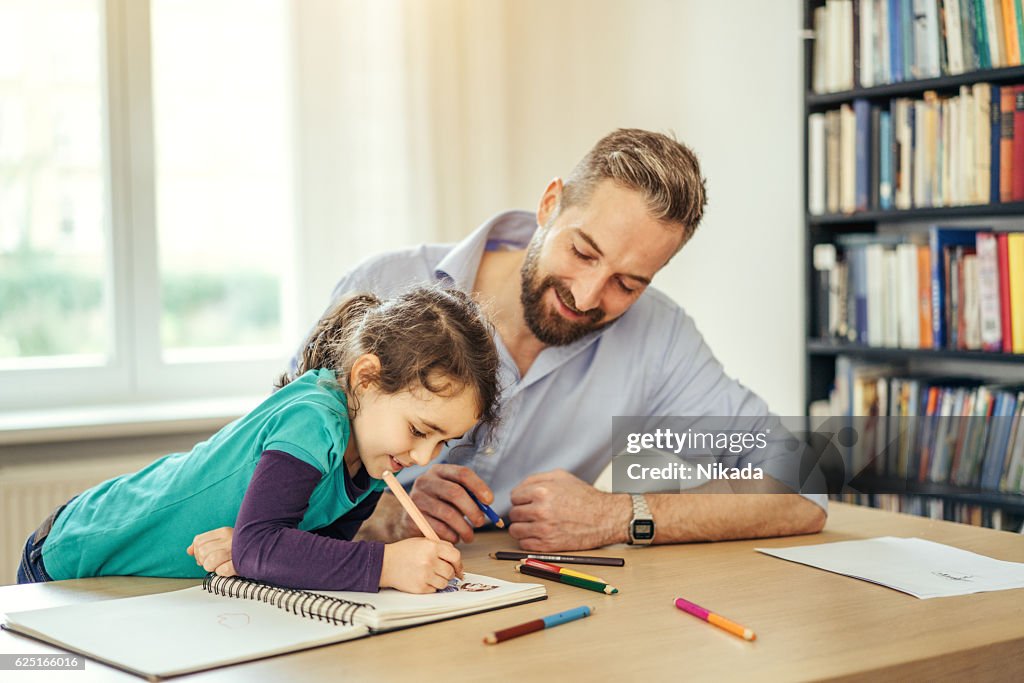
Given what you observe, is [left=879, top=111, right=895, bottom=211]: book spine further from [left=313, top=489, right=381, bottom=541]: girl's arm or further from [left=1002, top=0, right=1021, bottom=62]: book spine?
[left=313, top=489, right=381, bottom=541]: girl's arm

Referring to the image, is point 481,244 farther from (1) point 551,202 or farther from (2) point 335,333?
(2) point 335,333

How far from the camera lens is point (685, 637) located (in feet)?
3.35

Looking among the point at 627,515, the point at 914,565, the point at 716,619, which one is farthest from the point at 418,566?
the point at 914,565

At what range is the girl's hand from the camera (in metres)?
1.12

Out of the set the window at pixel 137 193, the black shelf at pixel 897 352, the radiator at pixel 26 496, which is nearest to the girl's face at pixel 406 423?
the black shelf at pixel 897 352

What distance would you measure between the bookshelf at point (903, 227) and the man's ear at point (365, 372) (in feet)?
5.24

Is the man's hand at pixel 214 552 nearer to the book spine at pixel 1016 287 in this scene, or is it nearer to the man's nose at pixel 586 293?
the man's nose at pixel 586 293

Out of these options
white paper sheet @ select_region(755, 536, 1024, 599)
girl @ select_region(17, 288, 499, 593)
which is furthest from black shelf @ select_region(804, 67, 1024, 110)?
girl @ select_region(17, 288, 499, 593)

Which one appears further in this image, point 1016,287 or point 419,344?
point 1016,287

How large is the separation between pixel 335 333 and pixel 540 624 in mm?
489

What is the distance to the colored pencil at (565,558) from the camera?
1.32m

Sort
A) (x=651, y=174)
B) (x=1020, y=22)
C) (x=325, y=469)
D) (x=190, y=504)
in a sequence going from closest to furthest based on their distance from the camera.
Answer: (x=325, y=469) → (x=190, y=504) → (x=651, y=174) → (x=1020, y=22)

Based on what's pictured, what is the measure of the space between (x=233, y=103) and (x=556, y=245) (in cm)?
192

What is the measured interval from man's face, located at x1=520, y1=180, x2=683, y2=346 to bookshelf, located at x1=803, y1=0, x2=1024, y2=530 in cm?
99
